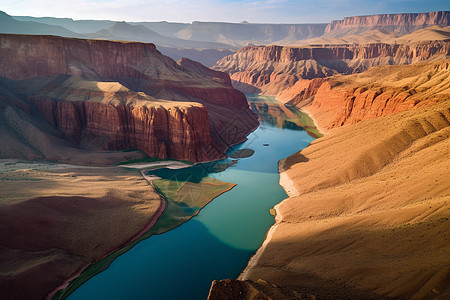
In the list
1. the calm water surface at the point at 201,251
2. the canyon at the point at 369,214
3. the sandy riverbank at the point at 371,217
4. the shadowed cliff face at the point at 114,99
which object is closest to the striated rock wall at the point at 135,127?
the shadowed cliff face at the point at 114,99

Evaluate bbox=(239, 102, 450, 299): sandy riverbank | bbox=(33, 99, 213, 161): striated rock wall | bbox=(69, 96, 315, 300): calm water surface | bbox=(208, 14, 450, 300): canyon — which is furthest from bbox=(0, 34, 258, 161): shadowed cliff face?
bbox=(239, 102, 450, 299): sandy riverbank

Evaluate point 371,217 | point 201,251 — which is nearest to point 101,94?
point 201,251

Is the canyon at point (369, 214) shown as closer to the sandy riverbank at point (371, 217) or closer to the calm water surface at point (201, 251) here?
the sandy riverbank at point (371, 217)

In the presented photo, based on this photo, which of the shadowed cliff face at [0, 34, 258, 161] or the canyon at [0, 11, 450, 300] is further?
the shadowed cliff face at [0, 34, 258, 161]

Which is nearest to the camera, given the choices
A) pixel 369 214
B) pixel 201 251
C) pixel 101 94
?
pixel 369 214

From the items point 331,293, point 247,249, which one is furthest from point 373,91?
point 331,293

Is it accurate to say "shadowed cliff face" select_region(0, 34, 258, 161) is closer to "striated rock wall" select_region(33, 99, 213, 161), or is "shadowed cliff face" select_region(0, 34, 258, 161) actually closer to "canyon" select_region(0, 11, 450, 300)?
"striated rock wall" select_region(33, 99, 213, 161)

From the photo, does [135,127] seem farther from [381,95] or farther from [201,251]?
[381,95]
